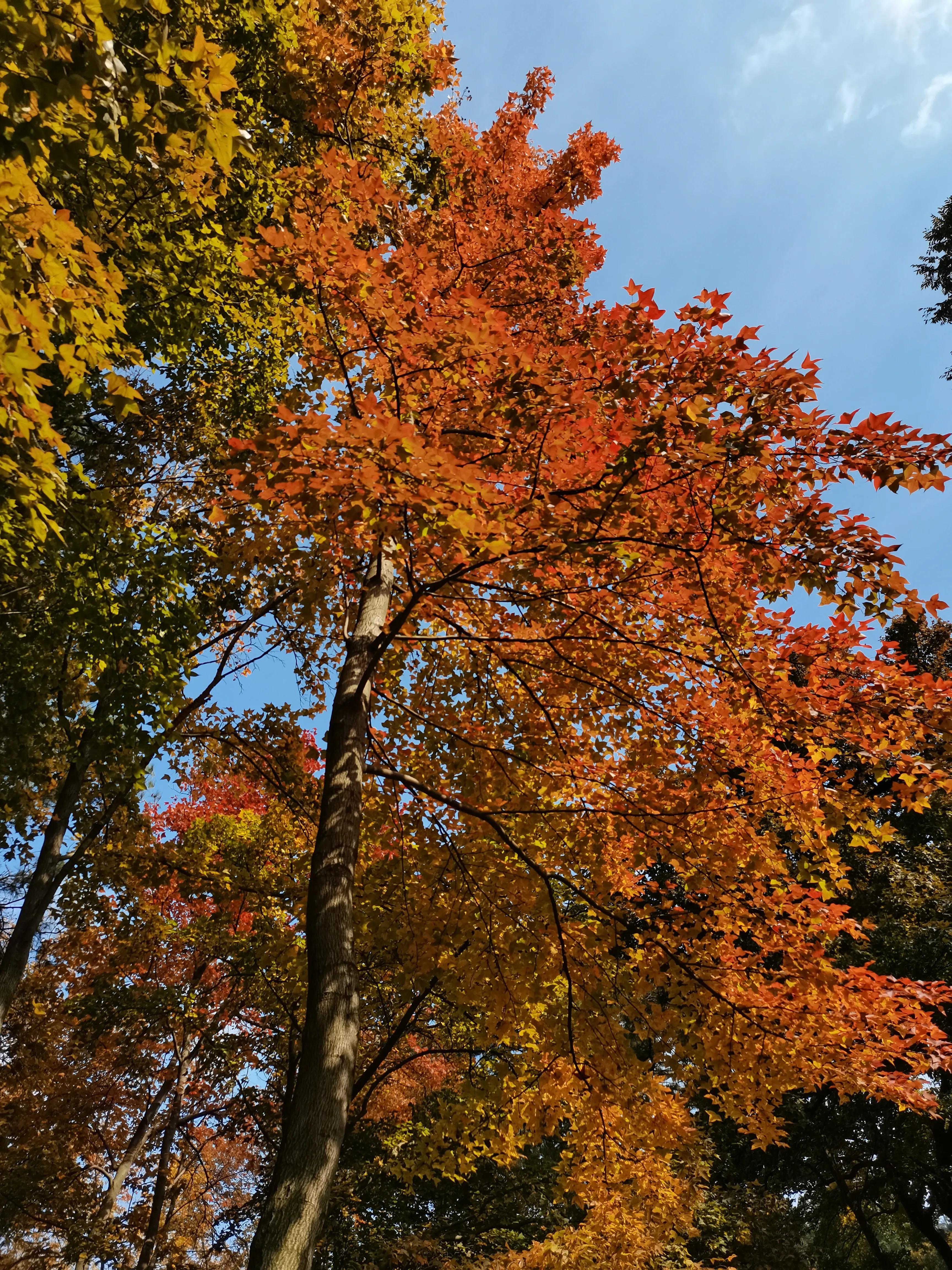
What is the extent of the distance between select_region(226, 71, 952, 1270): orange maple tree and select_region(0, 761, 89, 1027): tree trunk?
8.94 ft

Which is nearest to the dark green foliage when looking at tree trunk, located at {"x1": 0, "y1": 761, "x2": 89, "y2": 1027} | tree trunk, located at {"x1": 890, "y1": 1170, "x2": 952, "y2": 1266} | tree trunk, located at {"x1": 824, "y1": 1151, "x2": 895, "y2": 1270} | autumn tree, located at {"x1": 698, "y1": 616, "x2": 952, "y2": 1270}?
autumn tree, located at {"x1": 698, "y1": 616, "x2": 952, "y2": 1270}

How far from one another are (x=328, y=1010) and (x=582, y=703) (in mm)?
2659

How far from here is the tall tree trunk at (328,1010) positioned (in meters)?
2.97

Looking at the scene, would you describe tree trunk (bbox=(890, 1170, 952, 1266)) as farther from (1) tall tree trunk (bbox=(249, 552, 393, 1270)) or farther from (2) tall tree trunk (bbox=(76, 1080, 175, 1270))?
(1) tall tree trunk (bbox=(249, 552, 393, 1270))

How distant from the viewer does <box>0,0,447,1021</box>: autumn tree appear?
2682 millimetres

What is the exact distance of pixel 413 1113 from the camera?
9.47 metres

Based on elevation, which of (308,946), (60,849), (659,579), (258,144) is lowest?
(308,946)

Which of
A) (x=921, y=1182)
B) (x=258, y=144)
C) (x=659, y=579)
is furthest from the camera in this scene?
(x=921, y=1182)

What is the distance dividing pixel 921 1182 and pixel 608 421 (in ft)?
56.5

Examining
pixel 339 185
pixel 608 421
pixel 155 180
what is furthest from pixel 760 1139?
pixel 155 180

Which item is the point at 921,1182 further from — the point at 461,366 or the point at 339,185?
the point at 339,185

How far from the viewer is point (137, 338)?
693 cm

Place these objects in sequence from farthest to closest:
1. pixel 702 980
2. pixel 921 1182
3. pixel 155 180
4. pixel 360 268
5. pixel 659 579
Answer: pixel 921 1182 → pixel 155 180 → pixel 702 980 → pixel 659 579 → pixel 360 268

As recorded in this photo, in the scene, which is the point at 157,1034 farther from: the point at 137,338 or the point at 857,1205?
the point at 857,1205
